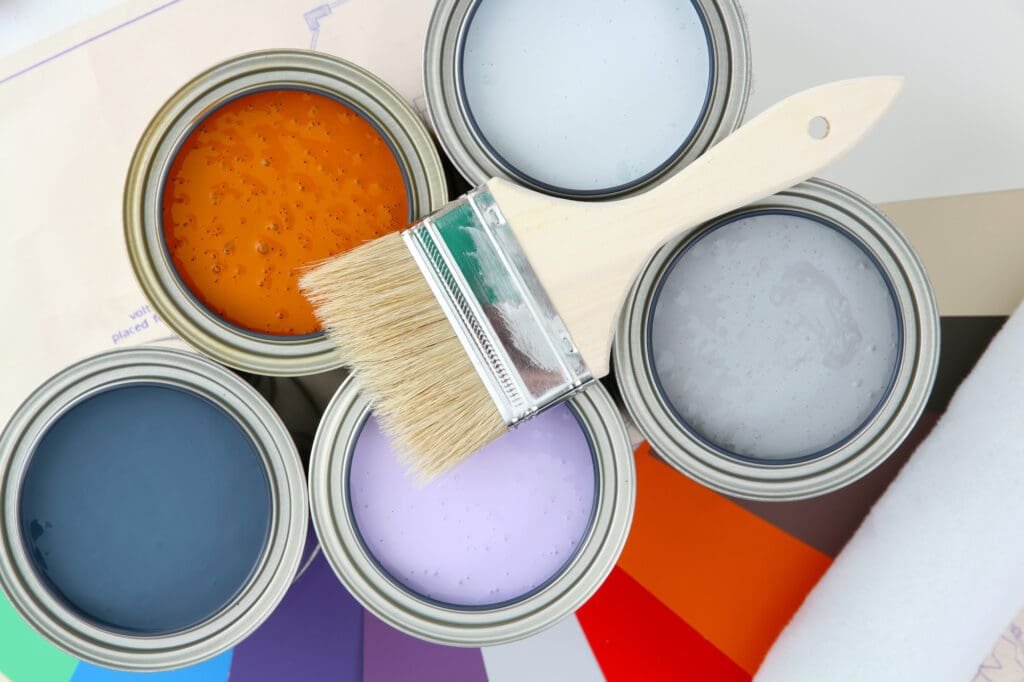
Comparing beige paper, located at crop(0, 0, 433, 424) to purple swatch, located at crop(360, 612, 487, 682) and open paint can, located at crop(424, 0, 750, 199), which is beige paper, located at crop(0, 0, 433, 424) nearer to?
open paint can, located at crop(424, 0, 750, 199)

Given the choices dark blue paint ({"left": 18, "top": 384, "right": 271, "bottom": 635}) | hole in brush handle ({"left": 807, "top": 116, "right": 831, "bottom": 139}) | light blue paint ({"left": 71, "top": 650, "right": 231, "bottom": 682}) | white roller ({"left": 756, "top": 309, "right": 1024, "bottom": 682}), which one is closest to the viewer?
hole in brush handle ({"left": 807, "top": 116, "right": 831, "bottom": 139})

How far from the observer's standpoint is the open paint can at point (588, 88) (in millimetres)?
748

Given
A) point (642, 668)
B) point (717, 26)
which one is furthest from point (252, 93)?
→ point (642, 668)

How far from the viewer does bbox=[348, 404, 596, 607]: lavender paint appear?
0.76 metres

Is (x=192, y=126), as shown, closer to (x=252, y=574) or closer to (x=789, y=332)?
(x=252, y=574)

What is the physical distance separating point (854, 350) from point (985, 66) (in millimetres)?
517

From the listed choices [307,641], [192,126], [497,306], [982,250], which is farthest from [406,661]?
[982,250]

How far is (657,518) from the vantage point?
1056 mm

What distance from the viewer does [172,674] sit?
1.02m

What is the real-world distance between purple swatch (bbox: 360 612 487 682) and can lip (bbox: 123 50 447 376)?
0.47 meters

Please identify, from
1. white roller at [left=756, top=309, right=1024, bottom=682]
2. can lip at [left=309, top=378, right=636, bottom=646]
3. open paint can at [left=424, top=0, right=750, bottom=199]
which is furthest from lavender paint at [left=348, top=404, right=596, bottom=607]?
white roller at [left=756, top=309, right=1024, bottom=682]

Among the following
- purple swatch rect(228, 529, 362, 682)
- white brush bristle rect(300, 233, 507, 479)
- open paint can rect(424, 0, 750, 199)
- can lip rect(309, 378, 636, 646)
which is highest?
open paint can rect(424, 0, 750, 199)

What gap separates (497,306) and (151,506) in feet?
1.28

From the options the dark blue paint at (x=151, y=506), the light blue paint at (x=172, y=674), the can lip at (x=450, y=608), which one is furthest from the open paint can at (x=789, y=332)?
the light blue paint at (x=172, y=674)
